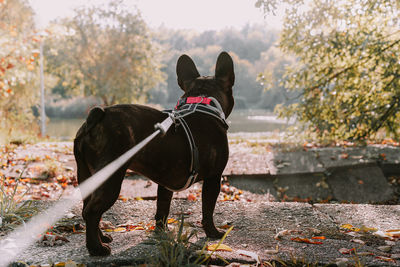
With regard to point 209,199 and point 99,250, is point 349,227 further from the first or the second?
point 99,250

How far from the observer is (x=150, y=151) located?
7.77 feet

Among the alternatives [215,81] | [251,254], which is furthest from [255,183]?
[251,254]

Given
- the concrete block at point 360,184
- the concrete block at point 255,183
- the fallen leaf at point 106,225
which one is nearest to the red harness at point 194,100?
the fallen leaf at point 106,225

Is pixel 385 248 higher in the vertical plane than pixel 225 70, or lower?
lower

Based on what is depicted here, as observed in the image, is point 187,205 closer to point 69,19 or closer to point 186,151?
point 186,151

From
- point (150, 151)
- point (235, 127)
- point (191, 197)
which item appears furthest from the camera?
point (235, 127)

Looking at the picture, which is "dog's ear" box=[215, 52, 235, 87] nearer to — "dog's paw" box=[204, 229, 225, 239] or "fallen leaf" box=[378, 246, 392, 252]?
"dog's paw" box=[204, 229, 225, 239]

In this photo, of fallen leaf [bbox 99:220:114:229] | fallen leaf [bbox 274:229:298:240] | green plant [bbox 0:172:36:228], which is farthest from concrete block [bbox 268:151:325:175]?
green plant [bbox 0:172:36:228]

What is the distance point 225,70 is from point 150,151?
1302 mm

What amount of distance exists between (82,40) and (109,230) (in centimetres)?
2581

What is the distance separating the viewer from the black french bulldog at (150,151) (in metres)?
2.21

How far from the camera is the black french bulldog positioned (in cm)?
221

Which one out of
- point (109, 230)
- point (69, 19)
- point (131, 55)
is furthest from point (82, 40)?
point (109, 230)

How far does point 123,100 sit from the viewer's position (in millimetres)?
25125
